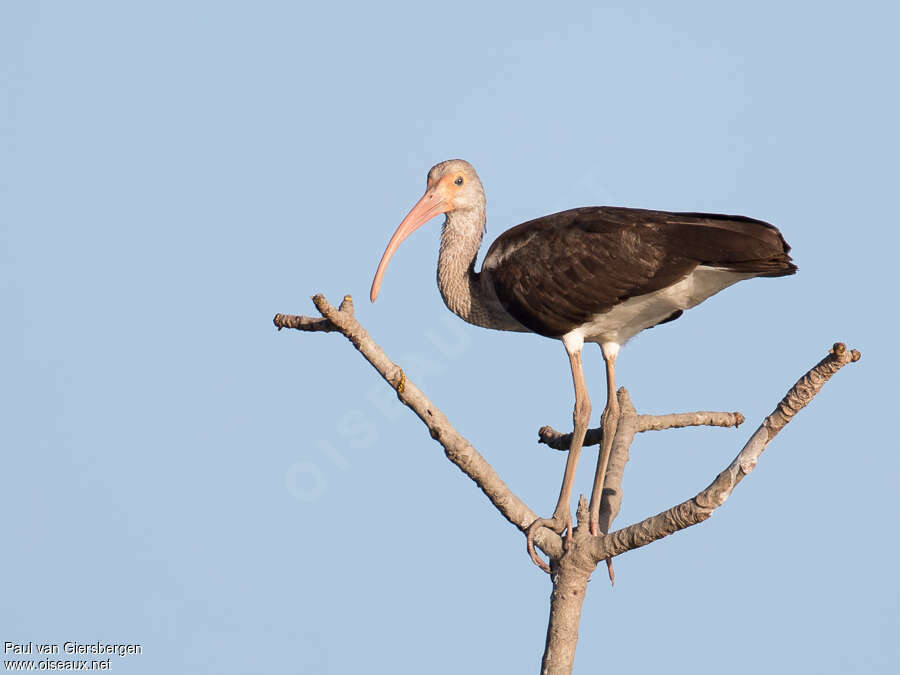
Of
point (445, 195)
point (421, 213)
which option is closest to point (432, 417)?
point (421, 213)

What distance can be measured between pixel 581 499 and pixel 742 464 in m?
1.77

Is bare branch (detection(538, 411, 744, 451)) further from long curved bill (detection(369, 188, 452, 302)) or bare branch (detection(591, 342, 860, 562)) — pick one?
bare branch (detection(591, 342, 860, 562))

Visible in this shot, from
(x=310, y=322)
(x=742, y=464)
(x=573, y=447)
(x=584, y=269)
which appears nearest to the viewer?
(x=742, y=464)

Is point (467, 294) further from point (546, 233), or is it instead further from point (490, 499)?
point (490, 499)

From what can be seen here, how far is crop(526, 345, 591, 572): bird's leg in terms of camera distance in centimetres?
769

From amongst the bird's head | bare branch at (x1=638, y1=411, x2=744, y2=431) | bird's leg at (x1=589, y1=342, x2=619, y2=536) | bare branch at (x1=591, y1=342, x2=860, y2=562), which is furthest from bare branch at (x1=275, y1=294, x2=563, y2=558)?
the bird's head

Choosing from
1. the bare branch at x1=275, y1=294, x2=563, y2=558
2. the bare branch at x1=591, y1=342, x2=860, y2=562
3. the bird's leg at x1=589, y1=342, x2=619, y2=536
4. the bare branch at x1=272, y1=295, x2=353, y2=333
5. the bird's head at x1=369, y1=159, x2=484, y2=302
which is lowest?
the bare branch at x1=591, y1=342, x2=860, y2=562

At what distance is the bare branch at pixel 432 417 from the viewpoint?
628cm

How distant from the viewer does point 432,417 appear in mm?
6699

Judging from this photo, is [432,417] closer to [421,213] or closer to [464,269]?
[464,269]

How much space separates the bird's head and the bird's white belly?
1.68m

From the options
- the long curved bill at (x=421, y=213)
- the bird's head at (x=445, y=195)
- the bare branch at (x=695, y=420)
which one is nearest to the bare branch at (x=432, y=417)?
the bare branch at (x=695, y=420)

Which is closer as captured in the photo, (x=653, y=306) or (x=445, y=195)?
(x=653, y=306)

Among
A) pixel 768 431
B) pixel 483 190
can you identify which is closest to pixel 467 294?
pixel 483 190
